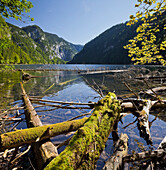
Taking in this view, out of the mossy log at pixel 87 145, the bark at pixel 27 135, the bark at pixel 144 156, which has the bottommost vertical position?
the bark at pixel 144 156

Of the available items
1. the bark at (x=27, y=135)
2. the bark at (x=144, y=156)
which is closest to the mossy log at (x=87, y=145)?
the bark at (x=144, y=156)

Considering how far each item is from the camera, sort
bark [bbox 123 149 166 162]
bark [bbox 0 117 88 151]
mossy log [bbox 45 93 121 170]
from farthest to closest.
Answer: bark [bbox 0 117 88 151]
bark [bbox 123 149 166 162]
mossy log [bbox 45 93 121 170]

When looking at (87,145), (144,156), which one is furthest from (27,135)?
(144,156)

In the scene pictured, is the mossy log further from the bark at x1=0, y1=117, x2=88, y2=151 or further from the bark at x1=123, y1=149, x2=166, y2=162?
the bark at x1=0, y1=117, x2=88, y2=151

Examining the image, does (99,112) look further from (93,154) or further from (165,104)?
(165,104)

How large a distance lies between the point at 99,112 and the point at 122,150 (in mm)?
938

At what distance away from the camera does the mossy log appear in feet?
4.13

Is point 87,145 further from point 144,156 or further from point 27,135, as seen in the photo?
point 27,135

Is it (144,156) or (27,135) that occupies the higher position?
(27,135)

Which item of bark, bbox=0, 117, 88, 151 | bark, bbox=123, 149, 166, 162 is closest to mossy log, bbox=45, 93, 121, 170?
bark, bbox=123, 149, 166, 162

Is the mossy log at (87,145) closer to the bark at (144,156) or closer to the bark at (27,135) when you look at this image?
the bark at (144,156)

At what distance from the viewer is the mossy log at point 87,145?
1.26 metres

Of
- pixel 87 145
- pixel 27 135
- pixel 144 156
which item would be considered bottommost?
pixel 144 156

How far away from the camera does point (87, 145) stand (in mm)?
1500
